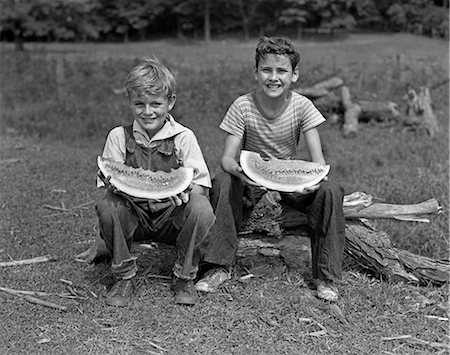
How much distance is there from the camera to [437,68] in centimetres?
1338

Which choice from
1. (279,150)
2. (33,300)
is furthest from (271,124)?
(33,300)

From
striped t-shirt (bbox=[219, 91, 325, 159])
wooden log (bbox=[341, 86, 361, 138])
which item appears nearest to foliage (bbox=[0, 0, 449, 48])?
wooden log (bbox=[341, 86, 361, 138])

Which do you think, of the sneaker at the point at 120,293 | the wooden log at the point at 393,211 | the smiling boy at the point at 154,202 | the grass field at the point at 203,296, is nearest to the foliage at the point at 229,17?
the grass field at the point at 203,296

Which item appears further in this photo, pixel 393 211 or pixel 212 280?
pixel 393 211

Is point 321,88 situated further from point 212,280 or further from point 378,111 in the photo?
point 212,280

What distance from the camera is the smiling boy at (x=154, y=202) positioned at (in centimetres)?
356

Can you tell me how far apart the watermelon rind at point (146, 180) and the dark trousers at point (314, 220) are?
303 mm

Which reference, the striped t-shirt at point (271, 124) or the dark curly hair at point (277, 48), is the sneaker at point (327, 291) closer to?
the striped t-shirt at point (271, 124)

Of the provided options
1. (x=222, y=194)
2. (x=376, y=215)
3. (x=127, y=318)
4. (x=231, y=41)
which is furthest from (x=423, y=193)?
(x=231, y=41)

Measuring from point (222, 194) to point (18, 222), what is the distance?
219 centimetres

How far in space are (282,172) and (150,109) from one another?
843 millimetres

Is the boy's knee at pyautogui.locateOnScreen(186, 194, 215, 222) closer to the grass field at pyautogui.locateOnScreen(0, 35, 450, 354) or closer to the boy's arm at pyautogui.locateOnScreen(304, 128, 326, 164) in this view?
the grass field at pyautogui.locateOnScreen(0, 35, 450, 354)

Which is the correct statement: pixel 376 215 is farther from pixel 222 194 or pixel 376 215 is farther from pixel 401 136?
pixel 401 136

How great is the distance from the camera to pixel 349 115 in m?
10.1
